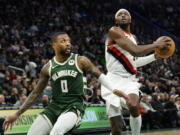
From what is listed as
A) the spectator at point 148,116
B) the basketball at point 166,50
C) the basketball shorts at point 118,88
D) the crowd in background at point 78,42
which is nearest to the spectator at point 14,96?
the crowd in background at point 78,42

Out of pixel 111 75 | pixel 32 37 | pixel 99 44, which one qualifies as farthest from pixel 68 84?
pixel 99 44

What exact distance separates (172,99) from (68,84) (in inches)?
444

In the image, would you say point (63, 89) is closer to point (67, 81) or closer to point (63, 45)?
point (67, 81)

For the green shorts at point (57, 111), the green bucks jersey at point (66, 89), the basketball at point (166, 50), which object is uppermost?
the basketball at point (166, 50)

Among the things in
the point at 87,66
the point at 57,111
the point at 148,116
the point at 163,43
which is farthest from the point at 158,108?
the point at 57,111

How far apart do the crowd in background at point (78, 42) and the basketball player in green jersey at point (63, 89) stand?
603 centimetres

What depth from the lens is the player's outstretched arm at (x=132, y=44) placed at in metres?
5.99

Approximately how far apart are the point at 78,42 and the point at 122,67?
1394cm

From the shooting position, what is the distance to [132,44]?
6.11m

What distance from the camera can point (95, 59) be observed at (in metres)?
19.5

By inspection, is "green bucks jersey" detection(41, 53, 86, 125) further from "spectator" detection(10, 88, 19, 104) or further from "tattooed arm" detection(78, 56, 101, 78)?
"spectator" detection(10, 88, 19, 104)

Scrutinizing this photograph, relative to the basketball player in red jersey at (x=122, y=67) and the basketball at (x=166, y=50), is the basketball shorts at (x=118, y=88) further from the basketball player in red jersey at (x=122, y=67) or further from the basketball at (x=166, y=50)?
the basketball at (x=166, y=50)

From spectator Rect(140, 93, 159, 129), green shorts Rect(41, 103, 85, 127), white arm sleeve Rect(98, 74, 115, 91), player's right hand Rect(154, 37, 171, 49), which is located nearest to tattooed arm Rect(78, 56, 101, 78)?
white arm sleeve Rect(98, 74, 115, 91)

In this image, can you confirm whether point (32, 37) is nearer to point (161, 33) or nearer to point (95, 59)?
point (95, 59)
